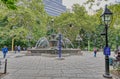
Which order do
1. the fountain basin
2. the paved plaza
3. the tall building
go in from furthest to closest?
the tall building
the fountain basin
the paved plaza

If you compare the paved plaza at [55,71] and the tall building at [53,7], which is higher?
the tall building at [53,7]

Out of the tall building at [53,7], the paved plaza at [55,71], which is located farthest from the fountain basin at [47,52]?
the tall building at [53,7]

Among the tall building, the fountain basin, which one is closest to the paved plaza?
the fountain basin

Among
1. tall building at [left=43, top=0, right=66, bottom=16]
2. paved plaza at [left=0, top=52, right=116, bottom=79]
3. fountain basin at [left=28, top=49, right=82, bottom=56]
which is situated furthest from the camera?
tall building at [left=43, top=0, right=66, bottom=16]

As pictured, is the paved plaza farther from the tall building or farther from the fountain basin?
the tall building

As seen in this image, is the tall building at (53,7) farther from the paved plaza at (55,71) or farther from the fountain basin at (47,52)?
the paved plaza at (55,71)

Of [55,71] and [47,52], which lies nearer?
[55,71]

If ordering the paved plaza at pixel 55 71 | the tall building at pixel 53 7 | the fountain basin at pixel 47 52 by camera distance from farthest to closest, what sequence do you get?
the tall building at pixel 53 7
the fountain basin at pixel 47 52
the paved plaza at pixel 55 71

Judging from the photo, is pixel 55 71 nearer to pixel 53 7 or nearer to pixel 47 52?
pixel 47 52

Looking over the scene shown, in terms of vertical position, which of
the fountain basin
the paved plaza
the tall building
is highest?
the tall building

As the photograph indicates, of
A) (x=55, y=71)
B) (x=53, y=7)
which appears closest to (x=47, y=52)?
(x=55, y=71)

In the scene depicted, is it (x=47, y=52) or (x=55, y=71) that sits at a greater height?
(x=47, y=52)

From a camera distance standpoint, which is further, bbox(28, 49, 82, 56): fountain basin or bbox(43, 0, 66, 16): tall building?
bbox(43, 0, 66, 16): tall building

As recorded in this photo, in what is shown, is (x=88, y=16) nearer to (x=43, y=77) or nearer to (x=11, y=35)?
(x=11, y=35)
